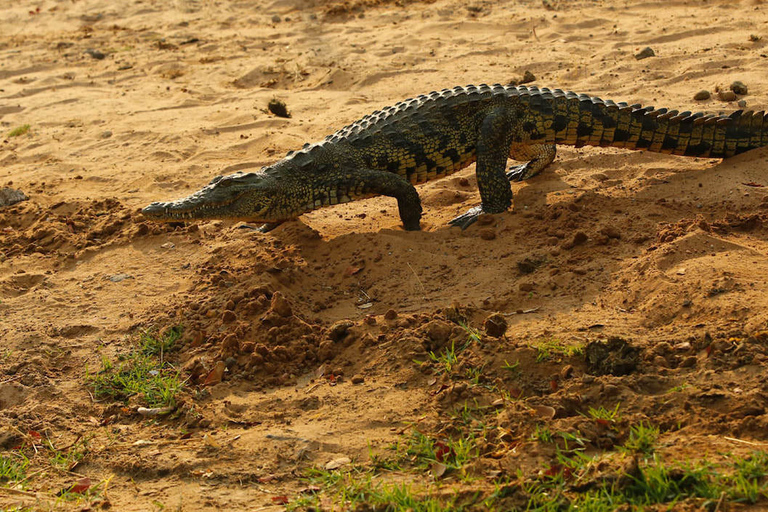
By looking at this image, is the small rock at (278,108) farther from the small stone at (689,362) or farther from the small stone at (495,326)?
the small stone at (689,362)

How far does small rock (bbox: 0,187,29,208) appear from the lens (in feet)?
22.1

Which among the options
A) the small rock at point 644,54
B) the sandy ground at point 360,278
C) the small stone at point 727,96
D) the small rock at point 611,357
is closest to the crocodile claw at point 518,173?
the sandy ground at point 360,278

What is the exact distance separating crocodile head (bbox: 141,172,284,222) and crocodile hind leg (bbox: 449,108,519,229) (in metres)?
1.37

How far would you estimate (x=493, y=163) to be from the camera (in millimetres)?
5762

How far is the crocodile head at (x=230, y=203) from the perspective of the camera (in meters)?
5.49

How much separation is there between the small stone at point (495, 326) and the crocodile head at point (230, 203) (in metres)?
2.30

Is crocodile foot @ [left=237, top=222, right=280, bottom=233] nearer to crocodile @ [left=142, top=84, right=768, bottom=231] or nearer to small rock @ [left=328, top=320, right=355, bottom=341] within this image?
crocodile @ [left=142, top=84, right=768, bottom=231]

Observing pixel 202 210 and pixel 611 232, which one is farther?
pixel 202 210

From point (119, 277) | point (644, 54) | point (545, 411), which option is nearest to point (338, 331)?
point (545, 411)

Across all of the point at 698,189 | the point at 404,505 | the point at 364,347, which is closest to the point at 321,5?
the point at 698,189

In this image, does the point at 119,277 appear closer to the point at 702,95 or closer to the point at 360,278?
the point at 360,278

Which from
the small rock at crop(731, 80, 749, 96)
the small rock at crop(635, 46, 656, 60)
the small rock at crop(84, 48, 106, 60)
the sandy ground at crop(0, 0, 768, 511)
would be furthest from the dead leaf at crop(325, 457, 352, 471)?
the small rock at crop(84, 48, 106, 60)

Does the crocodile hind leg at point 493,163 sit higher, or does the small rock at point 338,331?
the crocodile hind leg at point 493,163

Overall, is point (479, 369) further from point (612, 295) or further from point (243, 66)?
point (243, 66)
